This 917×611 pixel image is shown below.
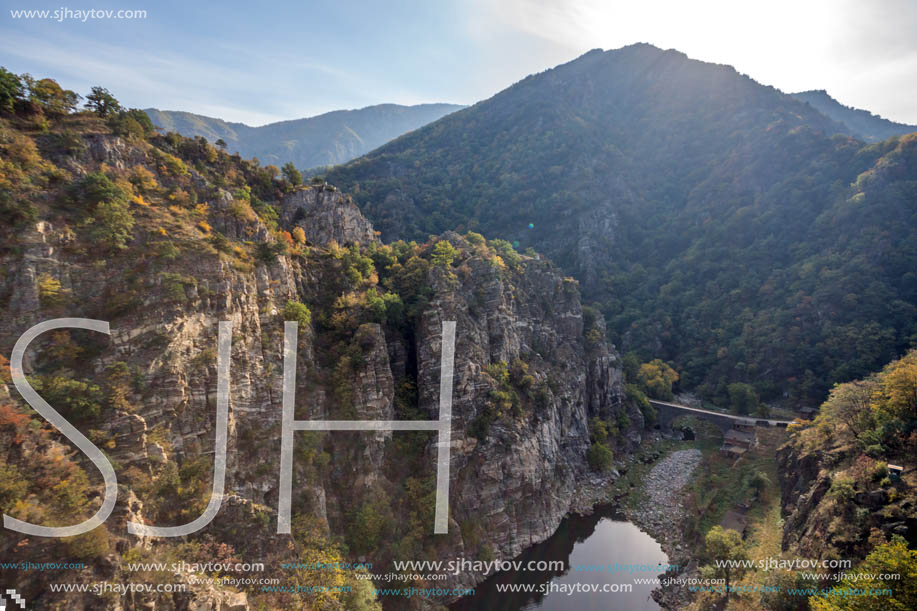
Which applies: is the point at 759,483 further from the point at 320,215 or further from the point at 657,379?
the point at 320,215

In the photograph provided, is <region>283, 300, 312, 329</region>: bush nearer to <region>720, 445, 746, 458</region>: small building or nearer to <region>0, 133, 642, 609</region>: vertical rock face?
<region>0, 133, 642, 609</region>: vertical rock face

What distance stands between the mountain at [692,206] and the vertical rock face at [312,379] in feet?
148

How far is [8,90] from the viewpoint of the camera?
78.9 ft

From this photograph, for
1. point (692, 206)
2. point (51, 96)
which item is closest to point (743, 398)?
point (692, 206)

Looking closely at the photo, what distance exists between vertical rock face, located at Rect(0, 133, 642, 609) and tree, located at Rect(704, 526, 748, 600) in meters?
14.4

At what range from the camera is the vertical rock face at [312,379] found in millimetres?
20953

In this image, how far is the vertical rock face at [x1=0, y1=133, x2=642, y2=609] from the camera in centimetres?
2095

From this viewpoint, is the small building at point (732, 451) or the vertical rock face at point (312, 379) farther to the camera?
the small building at point (732, 451)

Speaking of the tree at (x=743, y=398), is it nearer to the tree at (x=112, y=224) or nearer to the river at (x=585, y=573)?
the river at (x=585, y=573)

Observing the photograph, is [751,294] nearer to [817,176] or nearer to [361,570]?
[817,176]

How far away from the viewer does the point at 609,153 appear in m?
134

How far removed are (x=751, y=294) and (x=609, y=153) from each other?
243 ft

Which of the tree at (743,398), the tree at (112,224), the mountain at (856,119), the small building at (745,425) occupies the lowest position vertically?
the small building at (745,425)

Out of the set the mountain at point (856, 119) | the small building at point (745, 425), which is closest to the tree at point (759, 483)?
the small building at point (745, 425)
